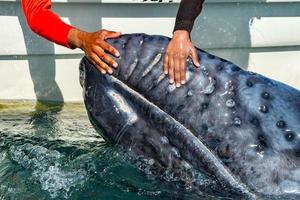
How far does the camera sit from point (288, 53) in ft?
24.2

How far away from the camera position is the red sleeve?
16.4 feet

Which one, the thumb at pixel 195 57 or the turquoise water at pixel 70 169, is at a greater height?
the thumb at pixel 195 57

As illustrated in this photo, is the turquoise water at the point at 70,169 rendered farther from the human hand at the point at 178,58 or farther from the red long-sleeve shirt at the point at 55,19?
the red long-sleeve shirt at the point at 55,19

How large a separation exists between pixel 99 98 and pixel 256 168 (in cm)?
121

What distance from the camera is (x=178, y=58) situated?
3932 mm

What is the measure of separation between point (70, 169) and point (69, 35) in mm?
1047

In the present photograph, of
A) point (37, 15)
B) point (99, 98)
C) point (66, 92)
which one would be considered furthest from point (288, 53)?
point (99, 98)

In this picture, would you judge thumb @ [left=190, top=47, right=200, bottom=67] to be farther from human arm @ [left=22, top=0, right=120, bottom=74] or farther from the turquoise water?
the turquoise water

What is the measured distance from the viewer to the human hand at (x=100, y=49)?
13.5ft

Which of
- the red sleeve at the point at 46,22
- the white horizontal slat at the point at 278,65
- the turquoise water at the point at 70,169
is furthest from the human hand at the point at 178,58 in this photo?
the white horizontal slat at the point at 278,65

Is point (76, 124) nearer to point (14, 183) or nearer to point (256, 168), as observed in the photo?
point (14, 183)

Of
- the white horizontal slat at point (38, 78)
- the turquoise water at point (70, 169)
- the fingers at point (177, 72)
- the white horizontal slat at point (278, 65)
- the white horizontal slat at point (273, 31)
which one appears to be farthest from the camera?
the white horizontal slat at point (278, 65)

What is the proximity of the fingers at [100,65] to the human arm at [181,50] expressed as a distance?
1.32 ft

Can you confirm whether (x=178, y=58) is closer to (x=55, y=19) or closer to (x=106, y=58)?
(x=106, y=58)
